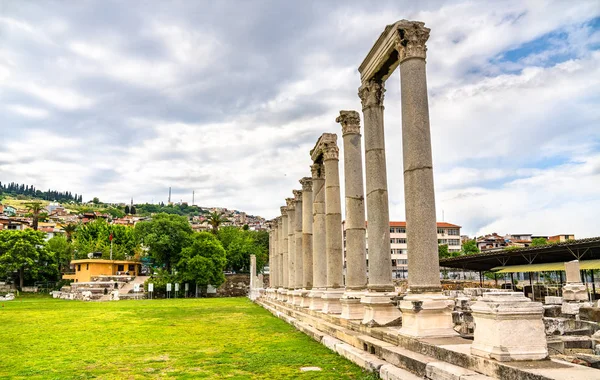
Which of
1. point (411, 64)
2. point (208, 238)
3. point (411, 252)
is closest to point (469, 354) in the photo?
point (411, 252)

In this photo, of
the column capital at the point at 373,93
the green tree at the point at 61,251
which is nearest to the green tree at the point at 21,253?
the green tree at the point at 61,251

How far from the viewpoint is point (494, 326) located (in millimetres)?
7141

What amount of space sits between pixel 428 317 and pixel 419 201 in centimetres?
272

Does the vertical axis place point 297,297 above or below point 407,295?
below

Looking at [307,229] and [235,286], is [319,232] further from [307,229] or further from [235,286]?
[235,286]

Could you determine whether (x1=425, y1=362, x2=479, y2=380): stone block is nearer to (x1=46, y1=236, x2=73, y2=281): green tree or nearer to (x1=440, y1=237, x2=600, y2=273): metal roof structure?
(x1=440, y1=237, x2=600, y2=273): metal roof structure

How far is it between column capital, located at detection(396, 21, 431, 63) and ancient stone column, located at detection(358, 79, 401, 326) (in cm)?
327

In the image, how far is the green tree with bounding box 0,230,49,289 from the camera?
236 feet

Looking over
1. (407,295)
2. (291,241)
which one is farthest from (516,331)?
(291,241)

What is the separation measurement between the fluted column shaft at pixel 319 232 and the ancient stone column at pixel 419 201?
1151cm

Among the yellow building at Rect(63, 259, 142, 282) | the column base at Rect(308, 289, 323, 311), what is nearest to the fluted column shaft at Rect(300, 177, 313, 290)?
the column base at Rect(308, 289, 323, 311)

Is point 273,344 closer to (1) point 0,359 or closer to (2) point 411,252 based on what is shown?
(2) point 411,252

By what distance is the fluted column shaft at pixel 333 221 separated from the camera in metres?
20.2

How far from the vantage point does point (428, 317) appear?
10.4 metres
